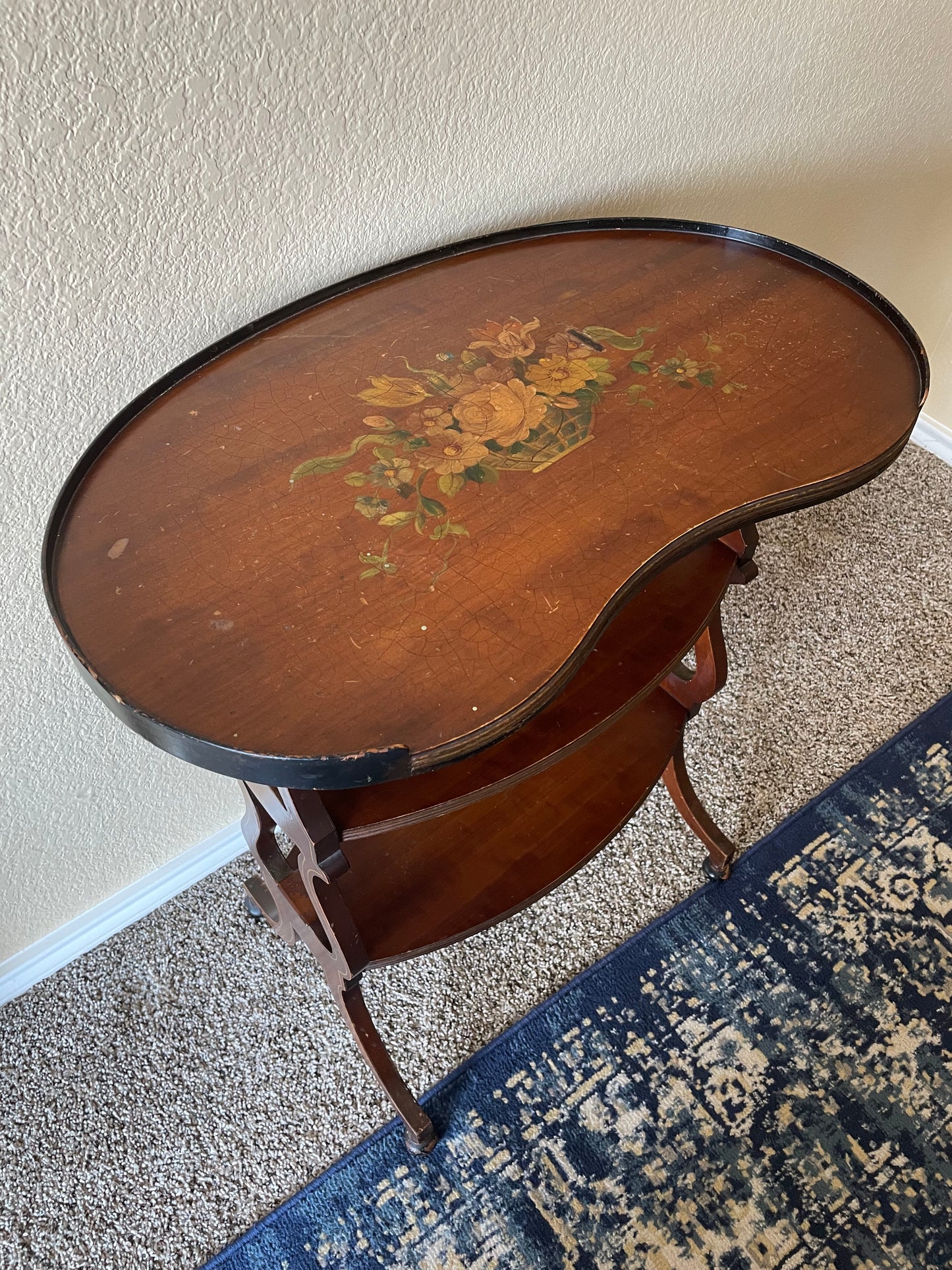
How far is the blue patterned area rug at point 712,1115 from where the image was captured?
1.01 m

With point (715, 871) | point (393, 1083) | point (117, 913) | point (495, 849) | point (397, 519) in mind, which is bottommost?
point (117, 913)

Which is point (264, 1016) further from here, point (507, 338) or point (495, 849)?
point (507, 338)

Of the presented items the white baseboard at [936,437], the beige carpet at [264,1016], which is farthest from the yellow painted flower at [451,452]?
the white baseboard at [936,437]

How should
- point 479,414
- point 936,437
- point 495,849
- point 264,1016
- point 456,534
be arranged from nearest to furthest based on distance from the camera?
point 456,534 → point 479,414 → point 495,849 → point 264,1016 → point 936,437

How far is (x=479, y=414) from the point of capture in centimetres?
85

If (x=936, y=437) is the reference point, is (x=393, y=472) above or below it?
above

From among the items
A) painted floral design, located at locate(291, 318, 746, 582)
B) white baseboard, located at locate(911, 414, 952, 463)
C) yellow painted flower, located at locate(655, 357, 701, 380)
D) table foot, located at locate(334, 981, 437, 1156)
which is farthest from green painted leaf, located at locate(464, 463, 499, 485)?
white baseboard, located at locate(911, 414, 952, 463)

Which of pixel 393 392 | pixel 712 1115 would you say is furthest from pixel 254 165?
pixel 712 1115

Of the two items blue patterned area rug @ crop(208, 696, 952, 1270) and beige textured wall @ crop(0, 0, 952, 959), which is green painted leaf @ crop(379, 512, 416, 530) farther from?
blue patterned area rug @ crop(208, 696, 952, 1270)

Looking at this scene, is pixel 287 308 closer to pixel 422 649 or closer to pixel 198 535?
pixel 198 535

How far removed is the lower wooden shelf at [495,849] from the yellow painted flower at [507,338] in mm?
380

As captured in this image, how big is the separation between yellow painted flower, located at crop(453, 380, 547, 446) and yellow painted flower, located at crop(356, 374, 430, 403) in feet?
0.13

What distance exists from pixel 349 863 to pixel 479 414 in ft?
1.44

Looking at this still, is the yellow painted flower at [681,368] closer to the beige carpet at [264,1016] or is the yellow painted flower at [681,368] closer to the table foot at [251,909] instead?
the beige carpet at [264,1016]
